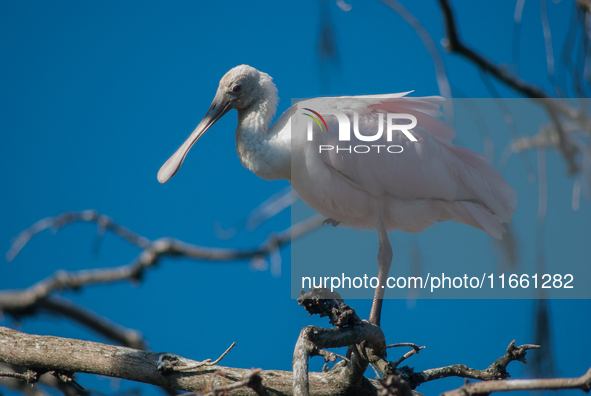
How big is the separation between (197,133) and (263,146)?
756 mm

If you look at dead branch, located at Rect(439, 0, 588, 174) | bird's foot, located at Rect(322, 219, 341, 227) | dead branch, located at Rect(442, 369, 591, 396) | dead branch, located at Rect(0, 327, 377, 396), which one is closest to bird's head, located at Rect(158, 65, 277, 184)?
bird's foot, located at Rect(322, 219, 341, 227)

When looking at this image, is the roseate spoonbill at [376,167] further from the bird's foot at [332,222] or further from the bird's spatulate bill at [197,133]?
the bird's foot at [332,222]

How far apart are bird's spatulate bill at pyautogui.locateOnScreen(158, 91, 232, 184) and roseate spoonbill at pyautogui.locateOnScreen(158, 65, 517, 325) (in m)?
0.07

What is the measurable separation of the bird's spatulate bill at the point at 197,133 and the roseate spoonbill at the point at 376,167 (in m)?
0.07

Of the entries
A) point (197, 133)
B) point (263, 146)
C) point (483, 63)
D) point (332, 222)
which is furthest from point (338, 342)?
point (197, 133)

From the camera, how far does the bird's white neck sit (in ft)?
10.4

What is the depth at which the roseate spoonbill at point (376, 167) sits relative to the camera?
320 cm

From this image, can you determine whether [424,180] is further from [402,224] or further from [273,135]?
[273,135]

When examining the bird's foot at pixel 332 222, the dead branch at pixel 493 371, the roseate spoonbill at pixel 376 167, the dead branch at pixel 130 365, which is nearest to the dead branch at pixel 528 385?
the dead branch at pixel 493 371

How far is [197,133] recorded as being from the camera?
3.79 m

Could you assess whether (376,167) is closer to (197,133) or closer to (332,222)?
Result: (332,222)

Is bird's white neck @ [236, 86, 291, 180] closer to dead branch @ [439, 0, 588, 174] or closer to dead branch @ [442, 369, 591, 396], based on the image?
dead branch @ [439, 0, 588, 174]

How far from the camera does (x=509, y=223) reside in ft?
11.4

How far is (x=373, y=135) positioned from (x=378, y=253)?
717 mm
